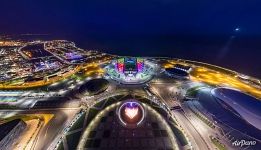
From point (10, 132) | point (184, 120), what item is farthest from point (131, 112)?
point (10, 132)

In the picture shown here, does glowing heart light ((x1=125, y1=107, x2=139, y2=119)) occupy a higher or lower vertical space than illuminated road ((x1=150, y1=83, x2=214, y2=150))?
higher

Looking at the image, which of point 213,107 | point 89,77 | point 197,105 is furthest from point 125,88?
point 213,107

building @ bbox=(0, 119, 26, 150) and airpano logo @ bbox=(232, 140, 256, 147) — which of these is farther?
airpano logo @ bbox=(232, 140, 256, 147)

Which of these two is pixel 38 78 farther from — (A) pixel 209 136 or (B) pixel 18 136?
(A) pixel 209 136

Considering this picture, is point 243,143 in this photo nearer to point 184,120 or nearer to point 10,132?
point 184,120

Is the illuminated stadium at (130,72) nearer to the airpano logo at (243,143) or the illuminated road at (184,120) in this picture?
the illuminated road at (184,120)

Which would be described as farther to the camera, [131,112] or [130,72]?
[130,72]

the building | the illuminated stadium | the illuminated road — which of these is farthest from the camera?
the illuminated stadium

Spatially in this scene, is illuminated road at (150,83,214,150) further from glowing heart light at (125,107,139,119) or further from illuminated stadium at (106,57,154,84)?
glowing heart light at (125,107,139,119)

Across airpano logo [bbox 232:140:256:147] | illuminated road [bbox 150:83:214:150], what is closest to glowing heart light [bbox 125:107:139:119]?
illuminated road [bbox 150:83:214:150]
